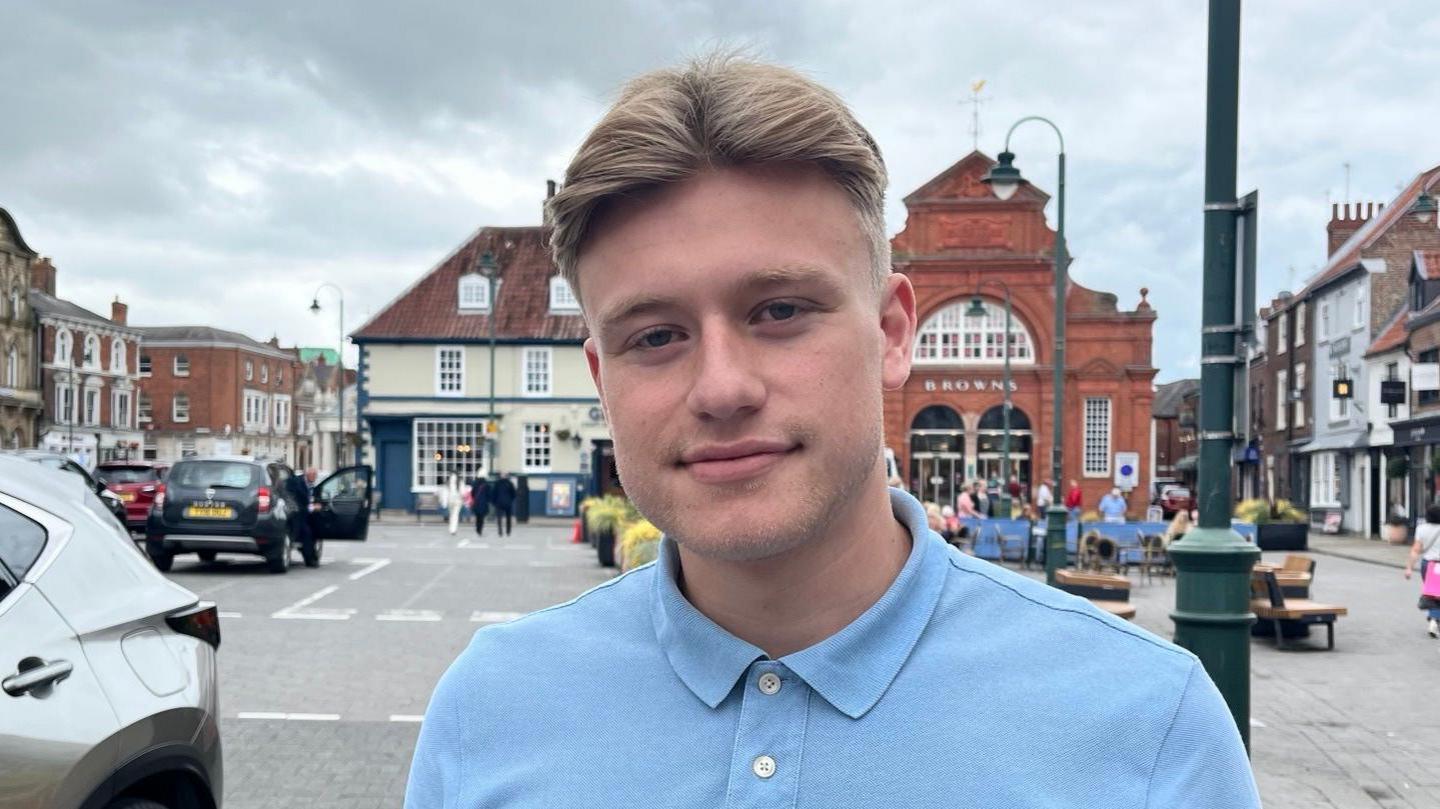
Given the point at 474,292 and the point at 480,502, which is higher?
the point at 474,292

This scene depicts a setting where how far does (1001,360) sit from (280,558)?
36.9 m

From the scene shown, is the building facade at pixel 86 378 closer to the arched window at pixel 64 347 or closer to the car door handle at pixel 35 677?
the arched window at pixel 64 347

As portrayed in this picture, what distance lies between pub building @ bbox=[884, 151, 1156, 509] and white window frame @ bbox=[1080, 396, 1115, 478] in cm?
4

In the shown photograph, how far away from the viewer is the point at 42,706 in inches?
138

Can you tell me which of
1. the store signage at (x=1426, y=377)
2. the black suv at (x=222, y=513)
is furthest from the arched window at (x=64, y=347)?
the store signage at (x=1426, y=377)

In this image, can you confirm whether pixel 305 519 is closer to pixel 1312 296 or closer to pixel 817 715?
pixel 817 715

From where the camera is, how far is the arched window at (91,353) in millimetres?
76438

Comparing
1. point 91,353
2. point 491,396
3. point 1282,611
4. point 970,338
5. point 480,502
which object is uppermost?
point 970,338

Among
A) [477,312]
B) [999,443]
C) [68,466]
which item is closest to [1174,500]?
[999,443]

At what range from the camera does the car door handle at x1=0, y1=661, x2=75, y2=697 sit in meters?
3.47

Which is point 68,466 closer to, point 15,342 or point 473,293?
point 473,293

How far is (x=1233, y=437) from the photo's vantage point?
6.24 meters

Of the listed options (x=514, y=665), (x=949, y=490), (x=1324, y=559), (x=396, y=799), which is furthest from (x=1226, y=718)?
(x=949, y=490)

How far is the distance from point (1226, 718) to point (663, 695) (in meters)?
0.66
